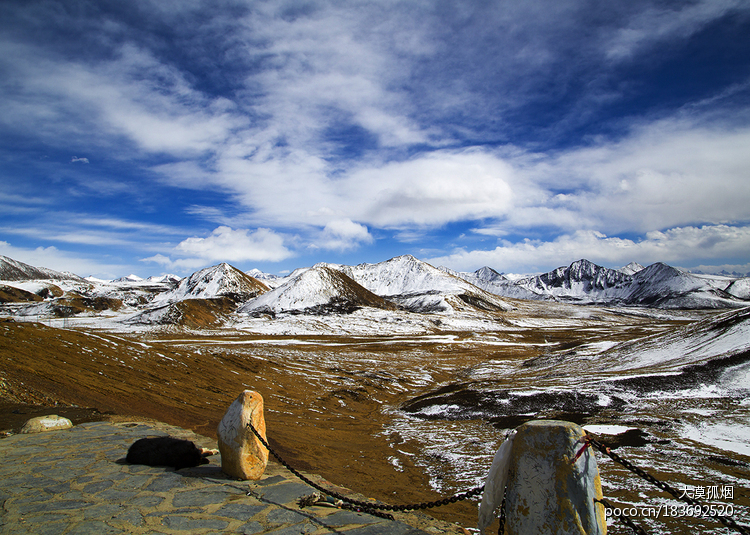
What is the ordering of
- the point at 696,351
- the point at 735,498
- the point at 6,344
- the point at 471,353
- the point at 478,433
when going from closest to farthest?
1. the point at 735,498
2. the point at 478,433
3. the point at 6,344
4. the point at 696,351
5. the point at 471,353

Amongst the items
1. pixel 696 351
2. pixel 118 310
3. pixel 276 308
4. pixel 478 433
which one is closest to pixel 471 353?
pixel 696 351

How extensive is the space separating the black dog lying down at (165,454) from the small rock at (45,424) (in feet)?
11.9

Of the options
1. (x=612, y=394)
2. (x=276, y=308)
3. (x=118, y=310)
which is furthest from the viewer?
(x=118, y=310)

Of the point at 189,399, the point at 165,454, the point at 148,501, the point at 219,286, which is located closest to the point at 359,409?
the point at 189,399

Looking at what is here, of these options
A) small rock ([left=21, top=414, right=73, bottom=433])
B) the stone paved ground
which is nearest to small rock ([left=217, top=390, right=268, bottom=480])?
the stone paved ground

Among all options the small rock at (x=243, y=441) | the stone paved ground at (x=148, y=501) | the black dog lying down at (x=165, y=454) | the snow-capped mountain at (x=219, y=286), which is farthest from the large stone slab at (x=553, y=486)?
the snow-capped mountain at (x=219, y=286)

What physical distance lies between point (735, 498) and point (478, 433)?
819cm

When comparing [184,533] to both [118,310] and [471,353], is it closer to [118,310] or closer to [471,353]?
[471,353]

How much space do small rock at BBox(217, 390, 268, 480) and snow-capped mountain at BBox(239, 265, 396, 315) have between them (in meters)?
103

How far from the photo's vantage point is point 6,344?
638 inches

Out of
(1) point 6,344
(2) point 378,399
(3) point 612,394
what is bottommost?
(2) point 378,399

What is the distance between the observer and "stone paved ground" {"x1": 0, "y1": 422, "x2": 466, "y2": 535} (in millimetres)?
4934

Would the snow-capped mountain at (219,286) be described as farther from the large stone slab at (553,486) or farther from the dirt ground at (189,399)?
the large stone slab at (553,486)

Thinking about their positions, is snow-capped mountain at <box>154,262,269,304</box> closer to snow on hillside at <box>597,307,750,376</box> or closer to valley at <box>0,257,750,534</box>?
valley at <box>0,257,750,534</box>
